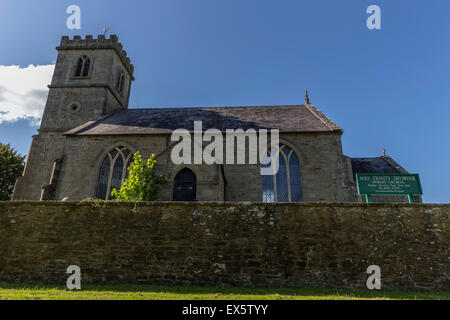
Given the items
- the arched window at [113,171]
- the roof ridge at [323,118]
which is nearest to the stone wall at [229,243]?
the arched window at [113,171]

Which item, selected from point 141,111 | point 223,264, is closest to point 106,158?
point 141,111

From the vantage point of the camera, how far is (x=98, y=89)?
24141 mm

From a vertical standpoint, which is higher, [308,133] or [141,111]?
[141,111]

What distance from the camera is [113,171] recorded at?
58.9ft

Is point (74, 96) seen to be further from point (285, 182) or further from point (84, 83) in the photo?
point (285, 182)

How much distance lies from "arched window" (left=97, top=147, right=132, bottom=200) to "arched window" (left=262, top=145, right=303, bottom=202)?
924 centimetres

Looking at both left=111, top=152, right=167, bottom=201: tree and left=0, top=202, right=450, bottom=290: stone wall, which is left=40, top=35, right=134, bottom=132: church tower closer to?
left=111, top=152, right=167, bottom=201: tree

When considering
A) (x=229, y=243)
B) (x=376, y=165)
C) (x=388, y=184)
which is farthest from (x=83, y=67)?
(x=376, y=165)

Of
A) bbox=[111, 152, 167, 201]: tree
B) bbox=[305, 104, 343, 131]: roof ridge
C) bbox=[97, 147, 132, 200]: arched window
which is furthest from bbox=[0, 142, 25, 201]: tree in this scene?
bbox=[305, 104, 343, 131]: roof ridge

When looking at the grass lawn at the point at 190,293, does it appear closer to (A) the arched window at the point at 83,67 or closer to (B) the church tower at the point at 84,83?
(B) the church tower at the point at 84,83

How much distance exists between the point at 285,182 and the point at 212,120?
734 cm

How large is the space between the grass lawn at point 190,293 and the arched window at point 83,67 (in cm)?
2187
